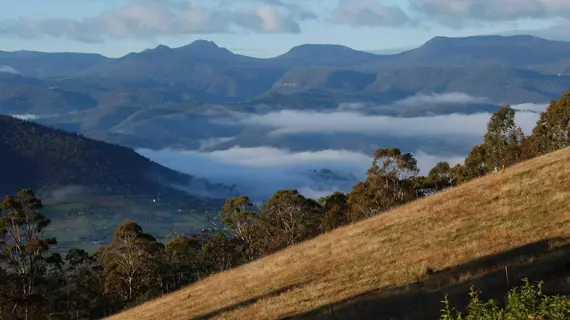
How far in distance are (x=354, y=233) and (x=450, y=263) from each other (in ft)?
36.0

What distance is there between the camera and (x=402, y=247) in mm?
22609

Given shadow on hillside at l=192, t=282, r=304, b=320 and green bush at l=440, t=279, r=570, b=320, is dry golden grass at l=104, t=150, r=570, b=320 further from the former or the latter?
green bush at l=440, t=279, r=570, b=320

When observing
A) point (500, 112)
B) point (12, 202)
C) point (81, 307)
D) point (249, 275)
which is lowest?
point (81, 307)

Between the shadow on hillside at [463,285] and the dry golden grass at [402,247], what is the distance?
2.31 ft

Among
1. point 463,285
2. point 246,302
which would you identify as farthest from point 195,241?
point 463,285

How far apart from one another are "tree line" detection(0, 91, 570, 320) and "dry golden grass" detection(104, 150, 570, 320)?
29.5 m

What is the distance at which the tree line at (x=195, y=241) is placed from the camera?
5847 cm

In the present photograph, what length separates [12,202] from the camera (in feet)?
188

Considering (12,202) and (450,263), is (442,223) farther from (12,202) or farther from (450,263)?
(12,202)

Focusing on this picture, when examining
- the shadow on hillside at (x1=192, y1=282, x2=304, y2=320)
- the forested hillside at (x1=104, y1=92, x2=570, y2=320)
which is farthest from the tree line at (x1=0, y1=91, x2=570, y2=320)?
the shadow on hillside at (x1=192, y1=282, x2=304, y2=320)

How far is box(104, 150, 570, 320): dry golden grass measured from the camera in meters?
19.1

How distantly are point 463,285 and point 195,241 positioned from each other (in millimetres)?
68938

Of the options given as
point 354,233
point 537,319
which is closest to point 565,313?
point 537,319

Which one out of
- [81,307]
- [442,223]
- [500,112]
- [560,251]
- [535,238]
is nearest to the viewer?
[560,251]
